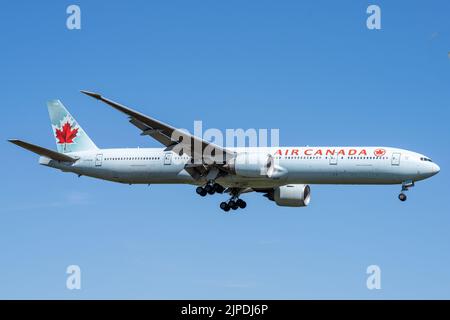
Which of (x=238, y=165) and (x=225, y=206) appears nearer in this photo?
(x=238, y=165)

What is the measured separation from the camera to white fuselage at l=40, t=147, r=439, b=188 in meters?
54.2

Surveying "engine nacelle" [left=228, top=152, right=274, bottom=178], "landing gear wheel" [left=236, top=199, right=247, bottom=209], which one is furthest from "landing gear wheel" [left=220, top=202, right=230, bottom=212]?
"engine nacelle" [left=228, top=152, right=274, bottom=178]

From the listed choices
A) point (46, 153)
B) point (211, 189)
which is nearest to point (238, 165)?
point (211, 189)

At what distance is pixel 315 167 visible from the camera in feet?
180

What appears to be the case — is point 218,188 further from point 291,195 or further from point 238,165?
point 291,195

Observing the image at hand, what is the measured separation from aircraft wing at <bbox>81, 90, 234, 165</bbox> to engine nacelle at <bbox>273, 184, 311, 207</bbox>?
610 cm

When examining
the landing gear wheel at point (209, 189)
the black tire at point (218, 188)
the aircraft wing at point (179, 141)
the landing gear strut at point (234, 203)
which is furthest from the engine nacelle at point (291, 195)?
the aircraft wing at point (179, 141)

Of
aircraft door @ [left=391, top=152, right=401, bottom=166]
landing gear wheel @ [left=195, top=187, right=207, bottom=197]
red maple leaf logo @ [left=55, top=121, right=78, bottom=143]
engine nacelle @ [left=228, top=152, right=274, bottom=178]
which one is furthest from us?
red maple leaf logo @ [left=55, top=121, right=78, bottom=143]

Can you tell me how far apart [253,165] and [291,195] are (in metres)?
6.45

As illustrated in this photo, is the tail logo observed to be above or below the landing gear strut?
above

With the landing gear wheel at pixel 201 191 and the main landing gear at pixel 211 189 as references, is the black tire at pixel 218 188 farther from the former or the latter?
the landing gear wheel at pixel 201 191

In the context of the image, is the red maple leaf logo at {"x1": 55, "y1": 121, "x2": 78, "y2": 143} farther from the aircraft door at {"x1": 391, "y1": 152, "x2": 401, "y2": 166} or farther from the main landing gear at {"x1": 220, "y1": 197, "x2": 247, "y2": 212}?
the aircraft door at {"x1": 391, "y1": 152, "x2": 401, "y2": 166}

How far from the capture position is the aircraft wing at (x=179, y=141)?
172ft

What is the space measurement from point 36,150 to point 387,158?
24.2m
